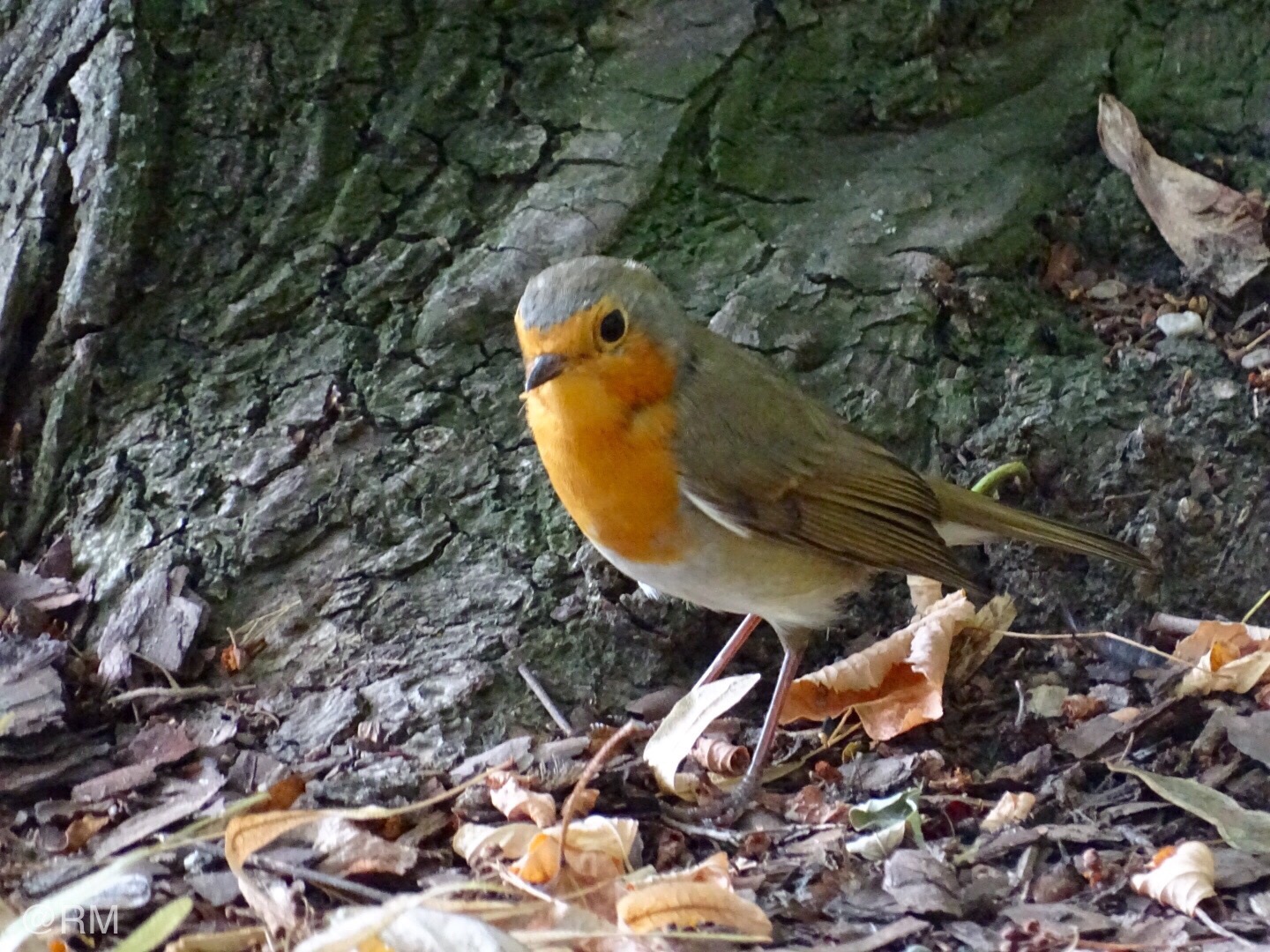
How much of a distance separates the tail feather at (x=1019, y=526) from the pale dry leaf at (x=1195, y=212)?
94cm

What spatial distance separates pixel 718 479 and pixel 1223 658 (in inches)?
49.0

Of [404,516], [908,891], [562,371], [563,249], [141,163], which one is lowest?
[908,891]

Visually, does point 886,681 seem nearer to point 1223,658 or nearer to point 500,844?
point 1223,658

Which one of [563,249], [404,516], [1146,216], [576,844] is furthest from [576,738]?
[1146,216]

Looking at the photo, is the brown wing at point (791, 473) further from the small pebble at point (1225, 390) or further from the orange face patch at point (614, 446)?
the small pebble at point (1225, 390)

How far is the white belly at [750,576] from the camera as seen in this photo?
2814 mm

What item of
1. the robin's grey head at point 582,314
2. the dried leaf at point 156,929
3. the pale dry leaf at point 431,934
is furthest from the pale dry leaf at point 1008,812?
the dried leaf at point 156,929

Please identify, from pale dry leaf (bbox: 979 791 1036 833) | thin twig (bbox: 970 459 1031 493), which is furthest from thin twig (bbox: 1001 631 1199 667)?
pale dry leaf (bbox: 979 791 1036 833)

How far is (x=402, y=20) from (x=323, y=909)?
222 cm

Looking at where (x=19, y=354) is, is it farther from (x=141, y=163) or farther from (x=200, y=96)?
(x=200, y=96)

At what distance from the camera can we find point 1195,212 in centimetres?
352

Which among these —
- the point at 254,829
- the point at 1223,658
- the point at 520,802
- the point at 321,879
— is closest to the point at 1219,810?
the point at 1223,658

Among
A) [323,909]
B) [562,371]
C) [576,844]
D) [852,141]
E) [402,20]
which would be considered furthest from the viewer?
[852,141]

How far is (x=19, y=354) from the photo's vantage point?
318cm
